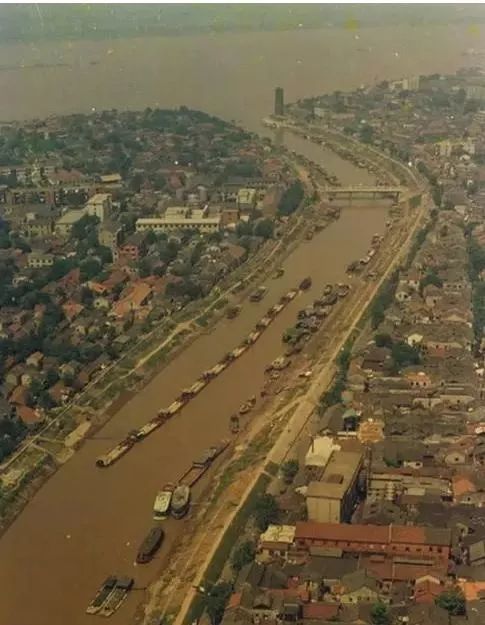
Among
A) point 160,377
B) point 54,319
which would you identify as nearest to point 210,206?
point 54,319

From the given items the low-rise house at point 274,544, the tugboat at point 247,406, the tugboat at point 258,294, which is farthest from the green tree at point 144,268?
the low-rise house at point 274,544

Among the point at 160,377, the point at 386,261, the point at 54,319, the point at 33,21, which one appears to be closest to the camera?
the point at 160,377

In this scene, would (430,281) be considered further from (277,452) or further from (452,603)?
(452,603)

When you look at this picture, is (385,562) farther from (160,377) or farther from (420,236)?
(420,236)

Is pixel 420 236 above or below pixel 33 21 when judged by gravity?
below

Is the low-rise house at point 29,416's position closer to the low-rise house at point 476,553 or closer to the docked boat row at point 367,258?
the low-rise house at point 476,553

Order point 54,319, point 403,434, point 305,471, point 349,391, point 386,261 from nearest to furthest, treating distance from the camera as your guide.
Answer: point 305,471, point 403,434, point 349,391, point 54,319, point 386,261

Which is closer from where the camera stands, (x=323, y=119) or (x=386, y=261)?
(x=386, y=261)

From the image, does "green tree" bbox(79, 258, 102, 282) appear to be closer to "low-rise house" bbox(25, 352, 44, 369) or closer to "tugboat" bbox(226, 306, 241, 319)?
"tugboat" bbox(226, 306, 241, 319)
